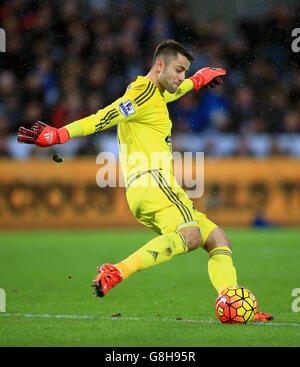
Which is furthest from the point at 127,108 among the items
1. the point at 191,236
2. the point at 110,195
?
the point at 110,195

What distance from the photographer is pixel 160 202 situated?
4.91 metres

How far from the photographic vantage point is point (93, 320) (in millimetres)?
5020

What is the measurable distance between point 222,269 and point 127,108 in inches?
52.1

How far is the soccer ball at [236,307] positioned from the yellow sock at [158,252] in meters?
0.44

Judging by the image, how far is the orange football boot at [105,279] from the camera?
4352 millimetres

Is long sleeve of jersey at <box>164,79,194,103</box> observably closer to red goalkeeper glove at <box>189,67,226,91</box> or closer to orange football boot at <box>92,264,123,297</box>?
red goalkeeper glove at <box>189,67,226,91</box>

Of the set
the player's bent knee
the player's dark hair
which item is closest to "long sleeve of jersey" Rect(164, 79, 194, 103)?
the player's dark hair

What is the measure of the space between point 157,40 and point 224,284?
11547 millimetres

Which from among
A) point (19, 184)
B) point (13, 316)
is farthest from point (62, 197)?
point (13, 316)

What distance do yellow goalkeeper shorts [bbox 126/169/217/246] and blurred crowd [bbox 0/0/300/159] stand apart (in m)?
8.79
